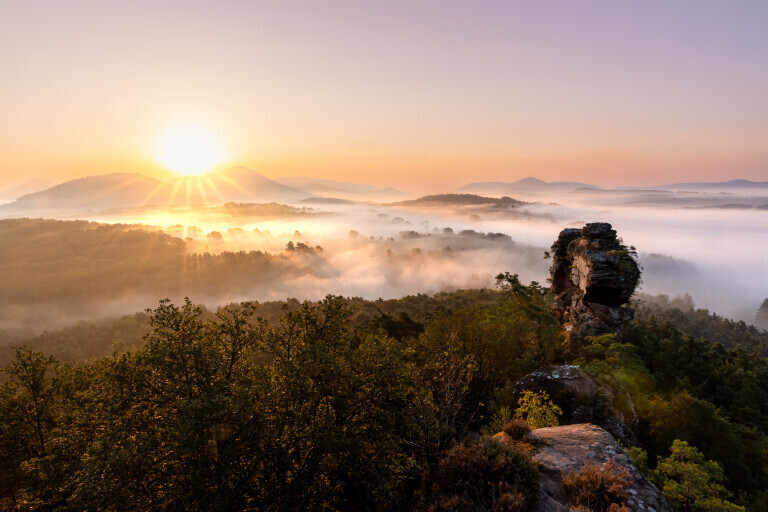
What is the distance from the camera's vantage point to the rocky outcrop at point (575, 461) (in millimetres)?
11758

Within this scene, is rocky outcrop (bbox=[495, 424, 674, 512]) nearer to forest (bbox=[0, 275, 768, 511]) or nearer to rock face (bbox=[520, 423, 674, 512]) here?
rock face (bbox=[520, 423, 674, 512])

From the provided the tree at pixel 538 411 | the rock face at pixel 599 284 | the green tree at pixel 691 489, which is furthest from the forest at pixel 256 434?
the rock face at pixel 599 284

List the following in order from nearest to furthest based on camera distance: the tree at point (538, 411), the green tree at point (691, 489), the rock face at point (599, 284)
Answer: the green tree at point (691, 489), the tree at point (538, 411), the rock face at point (599, 284)

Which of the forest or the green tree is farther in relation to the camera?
the green tree

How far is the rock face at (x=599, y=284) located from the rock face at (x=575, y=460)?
30190 mm

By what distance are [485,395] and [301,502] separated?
71.2 feet

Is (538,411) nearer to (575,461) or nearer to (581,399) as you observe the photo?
(581,399)

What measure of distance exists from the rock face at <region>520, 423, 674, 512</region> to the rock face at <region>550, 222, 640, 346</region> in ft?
99.0

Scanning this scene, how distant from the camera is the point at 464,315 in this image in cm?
4169

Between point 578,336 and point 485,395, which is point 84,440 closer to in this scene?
point 485,395

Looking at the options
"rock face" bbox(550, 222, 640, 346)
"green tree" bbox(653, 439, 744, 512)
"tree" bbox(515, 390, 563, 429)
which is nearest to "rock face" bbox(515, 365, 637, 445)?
"tree" bbox(515, 390, 563, 429)

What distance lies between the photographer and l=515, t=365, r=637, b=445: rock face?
76.6 feet

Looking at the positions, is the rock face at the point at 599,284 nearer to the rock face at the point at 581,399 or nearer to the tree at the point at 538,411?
the rock face at the point at 581,399

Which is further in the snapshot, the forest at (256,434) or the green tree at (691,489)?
the green tree at (691,489)
